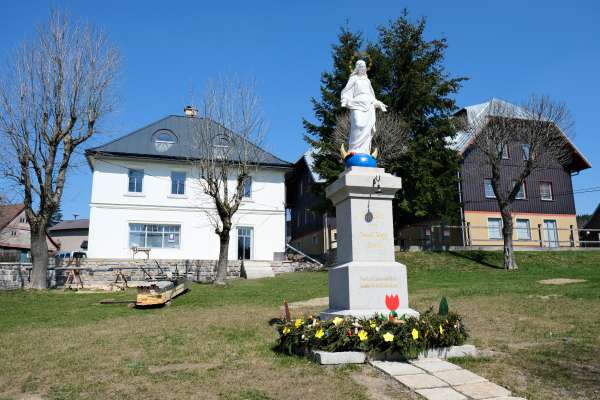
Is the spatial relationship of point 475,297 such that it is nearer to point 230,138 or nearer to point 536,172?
point 230,138

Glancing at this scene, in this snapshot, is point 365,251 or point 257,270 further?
point 257,270

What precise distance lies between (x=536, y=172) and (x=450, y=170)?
11975 mm

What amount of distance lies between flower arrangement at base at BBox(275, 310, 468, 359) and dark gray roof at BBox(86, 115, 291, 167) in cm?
2342

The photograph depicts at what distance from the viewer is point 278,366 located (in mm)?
6641

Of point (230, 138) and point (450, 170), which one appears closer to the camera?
point (230, 138)

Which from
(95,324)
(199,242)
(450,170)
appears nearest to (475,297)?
(95,324)

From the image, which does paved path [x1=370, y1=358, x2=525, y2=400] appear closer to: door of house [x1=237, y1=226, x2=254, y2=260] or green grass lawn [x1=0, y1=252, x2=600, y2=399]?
green grass lawn [x1=0, y1=252, x2=600, y2=399]

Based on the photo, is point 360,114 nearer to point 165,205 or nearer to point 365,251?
point 365,251

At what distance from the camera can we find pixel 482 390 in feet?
17.3

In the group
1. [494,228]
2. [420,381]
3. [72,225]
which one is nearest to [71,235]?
[72,225]

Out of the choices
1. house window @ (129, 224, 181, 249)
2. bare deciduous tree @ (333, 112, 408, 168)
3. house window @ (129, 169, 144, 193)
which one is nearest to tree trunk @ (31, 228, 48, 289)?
house window @ (129, 224, 181, 249)

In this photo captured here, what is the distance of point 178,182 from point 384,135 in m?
14.6

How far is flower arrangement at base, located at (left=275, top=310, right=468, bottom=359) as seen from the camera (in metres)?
6.68

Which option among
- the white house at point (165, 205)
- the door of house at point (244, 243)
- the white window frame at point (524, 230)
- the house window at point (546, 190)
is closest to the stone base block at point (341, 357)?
the white house at point (165, 205)
